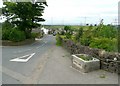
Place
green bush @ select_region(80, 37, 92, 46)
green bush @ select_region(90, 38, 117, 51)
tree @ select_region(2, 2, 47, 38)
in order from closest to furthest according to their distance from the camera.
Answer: green bush @ select_region(90, 38, 117, 51) → green bush @ select_region(80, 37, 92, 46) → tree @ select_region(2, 2, 47, 38)

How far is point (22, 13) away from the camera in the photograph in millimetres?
38000

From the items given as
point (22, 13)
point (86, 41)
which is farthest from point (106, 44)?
point (22, 13)

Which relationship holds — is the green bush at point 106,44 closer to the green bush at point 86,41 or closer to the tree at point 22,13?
the green bush at point 86,41

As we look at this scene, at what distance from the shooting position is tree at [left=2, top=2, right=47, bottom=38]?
3759cm

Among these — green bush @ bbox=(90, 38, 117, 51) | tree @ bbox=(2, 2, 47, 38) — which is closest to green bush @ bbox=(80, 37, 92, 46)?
green bush @ bbox=(90, 38, 117, 51)

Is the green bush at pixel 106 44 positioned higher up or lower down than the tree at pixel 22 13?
lower down

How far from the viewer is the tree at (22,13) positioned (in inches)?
1480

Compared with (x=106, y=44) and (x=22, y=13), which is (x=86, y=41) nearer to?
(x=106, y=44)

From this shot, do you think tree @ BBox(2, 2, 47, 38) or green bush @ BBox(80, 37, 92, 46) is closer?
green bush @ BBox(80, 37, 92, 46)

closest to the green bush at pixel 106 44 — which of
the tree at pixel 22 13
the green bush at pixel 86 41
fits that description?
the green bush at pixel 86 41

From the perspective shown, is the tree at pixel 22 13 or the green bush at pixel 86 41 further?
the tree at pixel 22 13

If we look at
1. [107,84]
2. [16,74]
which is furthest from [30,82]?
[107,84]

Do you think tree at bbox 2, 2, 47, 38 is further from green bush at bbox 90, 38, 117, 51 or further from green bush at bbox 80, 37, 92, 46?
green bush at bbox 90, 38, 117, 51

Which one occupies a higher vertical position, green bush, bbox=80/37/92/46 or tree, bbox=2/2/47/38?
tree, bbox=2/2/47/38
